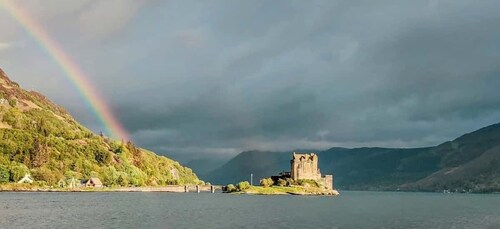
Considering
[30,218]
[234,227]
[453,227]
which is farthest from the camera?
[453,227]

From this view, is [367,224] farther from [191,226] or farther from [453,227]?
[191,226]

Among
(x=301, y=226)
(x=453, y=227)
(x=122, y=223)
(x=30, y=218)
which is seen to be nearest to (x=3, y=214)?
(x=30, y=218)

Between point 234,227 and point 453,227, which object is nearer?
point 234,227

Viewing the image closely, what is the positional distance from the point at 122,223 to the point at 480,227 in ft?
284

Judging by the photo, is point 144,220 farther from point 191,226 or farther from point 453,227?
point 453,227

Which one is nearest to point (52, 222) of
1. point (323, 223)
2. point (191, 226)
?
point (191, 226)

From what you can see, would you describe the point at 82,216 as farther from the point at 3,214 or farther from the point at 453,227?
the point at 453,227

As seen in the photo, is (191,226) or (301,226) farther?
(301,226)

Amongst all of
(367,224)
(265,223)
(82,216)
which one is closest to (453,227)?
(367,224)

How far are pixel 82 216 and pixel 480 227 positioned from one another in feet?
325

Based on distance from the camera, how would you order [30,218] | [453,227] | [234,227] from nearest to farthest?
[234,227] < [30,218] < [453,227]

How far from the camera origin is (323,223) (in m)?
125

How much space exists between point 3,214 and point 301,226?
71.3 m

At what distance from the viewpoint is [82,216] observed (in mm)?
128625
